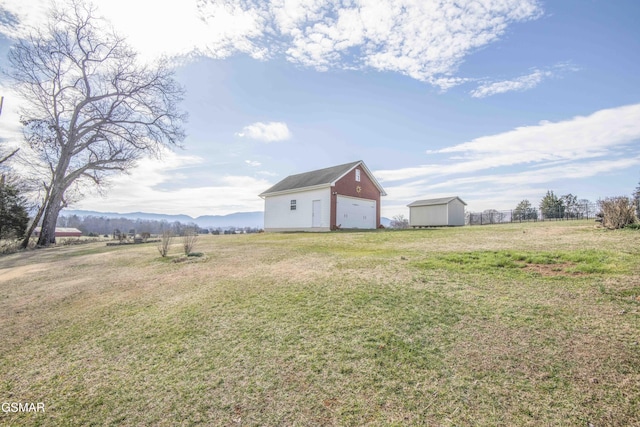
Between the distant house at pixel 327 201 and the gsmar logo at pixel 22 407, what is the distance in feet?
61.0

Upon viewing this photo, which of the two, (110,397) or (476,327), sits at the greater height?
(476,327)

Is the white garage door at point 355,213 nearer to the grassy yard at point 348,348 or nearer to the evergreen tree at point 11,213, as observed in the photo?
the grassy yard at point 348,348

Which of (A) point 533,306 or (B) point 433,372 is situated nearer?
(B) point 433,372

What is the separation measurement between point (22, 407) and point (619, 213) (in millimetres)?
15411

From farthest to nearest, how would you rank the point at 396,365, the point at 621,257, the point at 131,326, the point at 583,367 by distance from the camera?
the point at 621,257 < the point at 131,326 < the point at 396,365 < the point at 583,367

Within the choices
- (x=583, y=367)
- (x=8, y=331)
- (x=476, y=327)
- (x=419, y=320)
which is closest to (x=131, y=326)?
(x=8, y=331)

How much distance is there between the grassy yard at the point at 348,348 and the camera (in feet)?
8.86

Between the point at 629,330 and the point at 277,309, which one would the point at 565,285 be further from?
the point at 277,309

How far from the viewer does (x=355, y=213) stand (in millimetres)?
23406

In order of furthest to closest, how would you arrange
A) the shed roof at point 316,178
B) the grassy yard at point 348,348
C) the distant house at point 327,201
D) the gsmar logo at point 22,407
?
the shed roof at point 316,178 < the distant house at point 327,201 < the gsmar logo at point 22,407 < the grassy yard at point 348,348

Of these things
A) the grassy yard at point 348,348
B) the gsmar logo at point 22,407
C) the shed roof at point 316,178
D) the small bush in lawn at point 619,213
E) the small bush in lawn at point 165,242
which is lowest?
the gsmar logo at point 22,407

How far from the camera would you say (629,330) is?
3504 millimetres

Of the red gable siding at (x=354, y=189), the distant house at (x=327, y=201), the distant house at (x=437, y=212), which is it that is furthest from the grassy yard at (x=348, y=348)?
the distant house at (x=437, y=212)

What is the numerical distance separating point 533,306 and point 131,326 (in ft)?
20.9
